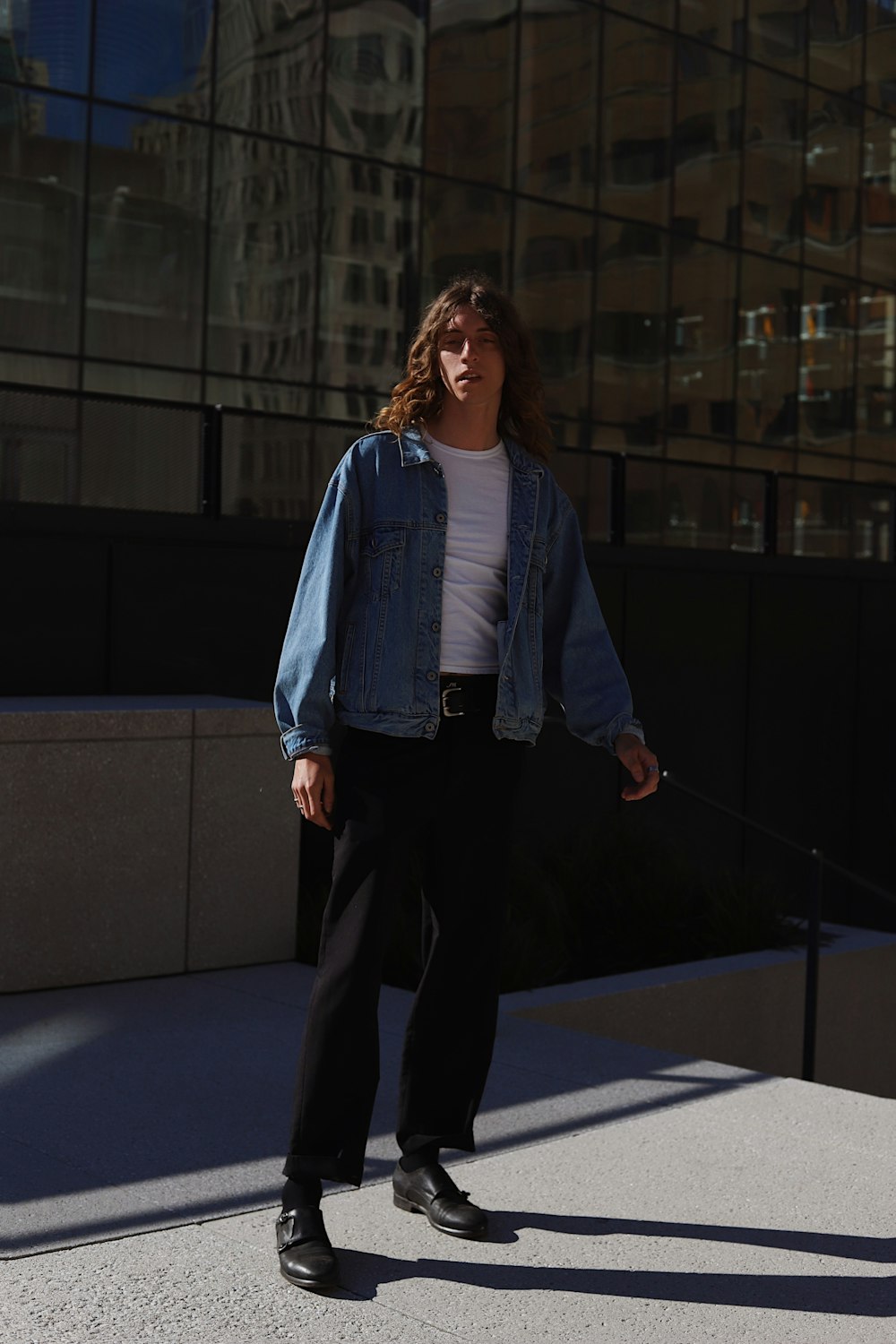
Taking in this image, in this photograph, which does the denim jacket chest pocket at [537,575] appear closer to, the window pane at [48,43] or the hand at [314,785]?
the hand at [314,785]

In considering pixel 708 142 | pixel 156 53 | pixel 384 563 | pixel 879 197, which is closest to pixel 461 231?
pixel 156 53

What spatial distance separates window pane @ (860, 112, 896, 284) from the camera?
3123cm

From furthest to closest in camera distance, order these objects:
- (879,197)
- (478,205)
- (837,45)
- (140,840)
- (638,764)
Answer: (879,197) < (837,45) < (478,205) < (140,840) < (638,764)

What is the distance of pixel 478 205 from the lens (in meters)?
24.9

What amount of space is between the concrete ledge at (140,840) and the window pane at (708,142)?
2232 cm

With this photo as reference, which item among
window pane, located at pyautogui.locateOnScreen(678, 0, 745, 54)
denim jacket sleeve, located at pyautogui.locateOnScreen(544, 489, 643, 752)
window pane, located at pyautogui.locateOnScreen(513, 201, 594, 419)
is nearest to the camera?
denim jacket sleeve, located at pyautogui.locateOnScreen(544, 489, 643, 752)

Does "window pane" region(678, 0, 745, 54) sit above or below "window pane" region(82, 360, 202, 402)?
above

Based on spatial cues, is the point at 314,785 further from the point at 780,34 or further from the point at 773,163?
the point at 780,34

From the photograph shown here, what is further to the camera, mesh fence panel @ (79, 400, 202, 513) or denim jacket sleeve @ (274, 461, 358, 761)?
mesh fence panel @ (79, 400, 202, 513)

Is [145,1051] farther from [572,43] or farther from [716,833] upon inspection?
[572,43]

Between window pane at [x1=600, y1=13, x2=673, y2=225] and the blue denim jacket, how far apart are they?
23686mm

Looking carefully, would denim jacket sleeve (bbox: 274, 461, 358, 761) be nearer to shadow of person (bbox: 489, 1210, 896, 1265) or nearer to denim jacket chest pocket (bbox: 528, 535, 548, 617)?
denim jacket chest pocket (bbox: 528, 535, 548, 617)

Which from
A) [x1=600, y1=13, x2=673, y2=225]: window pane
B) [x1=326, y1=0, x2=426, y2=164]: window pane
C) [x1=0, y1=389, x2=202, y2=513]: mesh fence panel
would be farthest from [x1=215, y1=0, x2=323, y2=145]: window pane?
[x1=0, y1=389, x2=202, y2=513]: mesh fence panel

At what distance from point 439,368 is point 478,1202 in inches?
89.1
